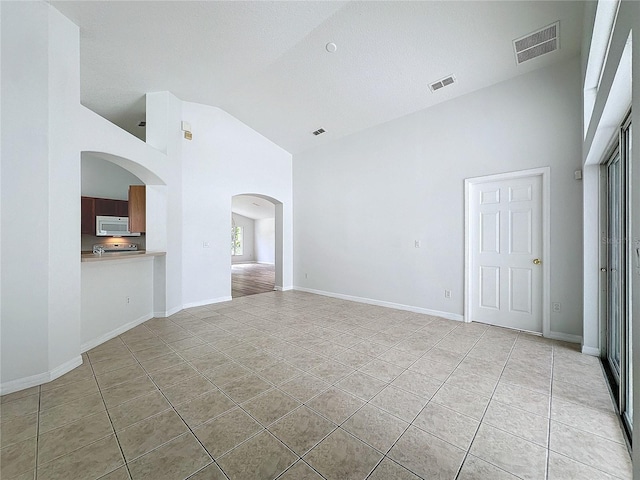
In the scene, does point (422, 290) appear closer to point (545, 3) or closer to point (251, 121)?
point (545, 3)

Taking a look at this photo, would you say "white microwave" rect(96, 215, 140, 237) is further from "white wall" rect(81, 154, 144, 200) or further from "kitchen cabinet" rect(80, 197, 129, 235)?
"white wall" rect(81, 154, 144, 200)

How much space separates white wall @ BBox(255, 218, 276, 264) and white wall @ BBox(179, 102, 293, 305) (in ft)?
28.2

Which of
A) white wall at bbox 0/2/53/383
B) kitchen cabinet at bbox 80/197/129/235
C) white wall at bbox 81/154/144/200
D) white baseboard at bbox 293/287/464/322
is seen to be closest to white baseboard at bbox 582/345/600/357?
white baseboard at bbox 293/287/464/322

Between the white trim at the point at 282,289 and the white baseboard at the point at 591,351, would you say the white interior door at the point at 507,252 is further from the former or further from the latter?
the white trim at the point at 282,289

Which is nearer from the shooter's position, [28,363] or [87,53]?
[28,363]

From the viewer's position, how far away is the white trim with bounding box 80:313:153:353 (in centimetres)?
302

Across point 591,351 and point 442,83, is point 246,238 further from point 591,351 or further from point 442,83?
point 591,351

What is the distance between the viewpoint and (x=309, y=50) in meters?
3.63

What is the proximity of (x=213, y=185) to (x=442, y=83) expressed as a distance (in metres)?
4.23

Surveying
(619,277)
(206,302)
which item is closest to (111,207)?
(206,302)

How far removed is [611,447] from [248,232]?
1525cm

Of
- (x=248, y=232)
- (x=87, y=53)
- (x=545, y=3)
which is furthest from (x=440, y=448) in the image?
(x=248, y=232)

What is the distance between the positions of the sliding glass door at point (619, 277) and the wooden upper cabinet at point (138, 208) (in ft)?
18.3

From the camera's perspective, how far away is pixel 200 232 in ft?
16.5
